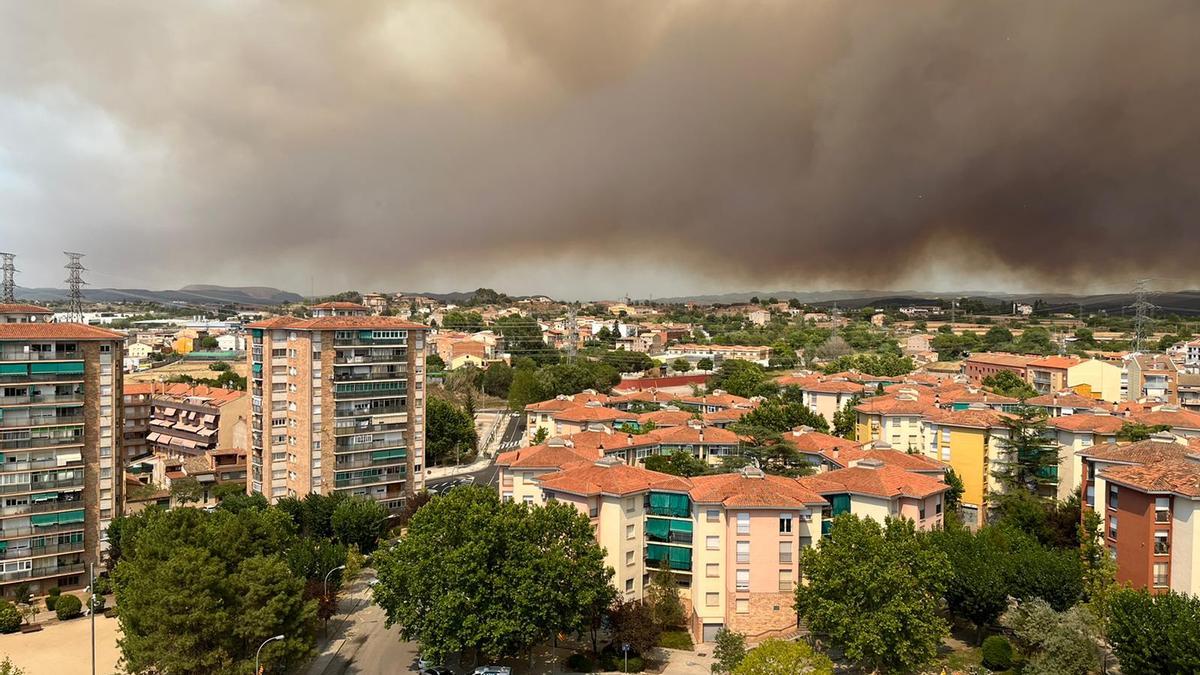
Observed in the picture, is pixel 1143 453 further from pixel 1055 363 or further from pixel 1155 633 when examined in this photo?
pixel 1055 363

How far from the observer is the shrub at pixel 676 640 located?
84.9ft

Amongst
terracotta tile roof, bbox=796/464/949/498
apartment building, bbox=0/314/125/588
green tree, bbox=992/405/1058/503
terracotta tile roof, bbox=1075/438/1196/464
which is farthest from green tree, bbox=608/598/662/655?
apartment building, bbox=0/314/125/588

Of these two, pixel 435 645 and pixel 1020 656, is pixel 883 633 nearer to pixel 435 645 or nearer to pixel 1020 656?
pixel 1020 656

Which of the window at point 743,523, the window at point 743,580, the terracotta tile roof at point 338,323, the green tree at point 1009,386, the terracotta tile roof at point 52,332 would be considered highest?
the terracotta tile roof at point 338,323

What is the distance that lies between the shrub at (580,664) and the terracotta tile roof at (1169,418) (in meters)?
30.2

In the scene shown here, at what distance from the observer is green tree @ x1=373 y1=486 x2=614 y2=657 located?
22344mm

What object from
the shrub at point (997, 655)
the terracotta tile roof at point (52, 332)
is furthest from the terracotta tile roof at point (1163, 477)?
the terracotta tile roof at point (52, 332)

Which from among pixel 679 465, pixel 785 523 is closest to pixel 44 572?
pixel 679 465

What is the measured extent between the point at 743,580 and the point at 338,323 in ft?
82.7

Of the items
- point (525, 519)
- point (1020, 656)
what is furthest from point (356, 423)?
point (1020, 656)

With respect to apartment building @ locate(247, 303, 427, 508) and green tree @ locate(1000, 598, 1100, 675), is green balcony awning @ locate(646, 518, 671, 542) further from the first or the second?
apartment building @ locate(247, 303, 427, 508)

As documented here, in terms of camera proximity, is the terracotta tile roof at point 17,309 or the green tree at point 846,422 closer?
the terracotta tile roof at point 17,309

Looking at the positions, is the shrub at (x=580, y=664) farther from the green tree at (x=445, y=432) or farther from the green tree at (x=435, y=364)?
the green tree at (x=435, y=364)

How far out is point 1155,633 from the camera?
1917 cm
